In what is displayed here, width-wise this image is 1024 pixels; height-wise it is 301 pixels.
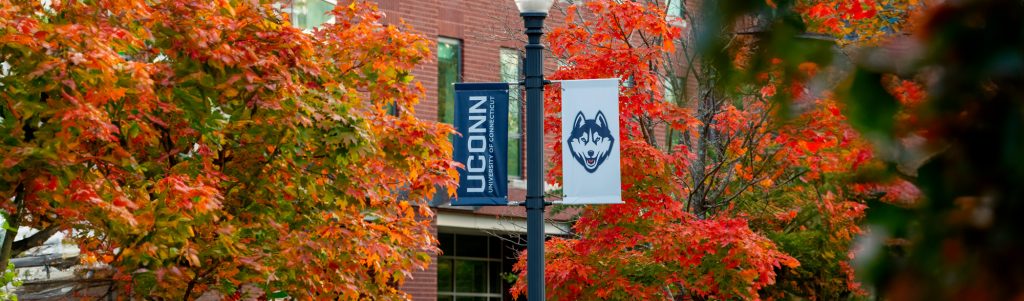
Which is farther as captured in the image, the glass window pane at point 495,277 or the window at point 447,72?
the glass window pane at point 495,277

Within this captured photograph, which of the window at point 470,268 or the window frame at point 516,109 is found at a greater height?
the window frame at point 516,109

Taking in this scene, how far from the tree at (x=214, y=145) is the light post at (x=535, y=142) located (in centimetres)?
177

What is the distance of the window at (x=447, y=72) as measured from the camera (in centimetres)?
2653

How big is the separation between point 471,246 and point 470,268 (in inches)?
17.7

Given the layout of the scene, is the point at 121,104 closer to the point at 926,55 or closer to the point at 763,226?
the point at 926,55

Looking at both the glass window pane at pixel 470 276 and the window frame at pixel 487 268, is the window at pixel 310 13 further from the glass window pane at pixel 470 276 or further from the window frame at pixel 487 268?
the glass window pane at pixel 470 276

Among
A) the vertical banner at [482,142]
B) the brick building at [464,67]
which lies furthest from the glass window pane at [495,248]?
the vertical banner at [482,142]

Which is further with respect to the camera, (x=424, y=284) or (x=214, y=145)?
(x=424, y=284)

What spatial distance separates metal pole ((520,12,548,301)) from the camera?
12.8 metres

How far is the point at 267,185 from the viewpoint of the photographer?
14.1 m

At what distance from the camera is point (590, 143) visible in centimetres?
1387

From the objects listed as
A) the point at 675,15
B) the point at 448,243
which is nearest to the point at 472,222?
the point at 448,243

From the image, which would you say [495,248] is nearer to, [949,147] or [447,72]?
[447,72]

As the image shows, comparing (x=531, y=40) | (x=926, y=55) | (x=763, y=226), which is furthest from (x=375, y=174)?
(x=926, y=55)
